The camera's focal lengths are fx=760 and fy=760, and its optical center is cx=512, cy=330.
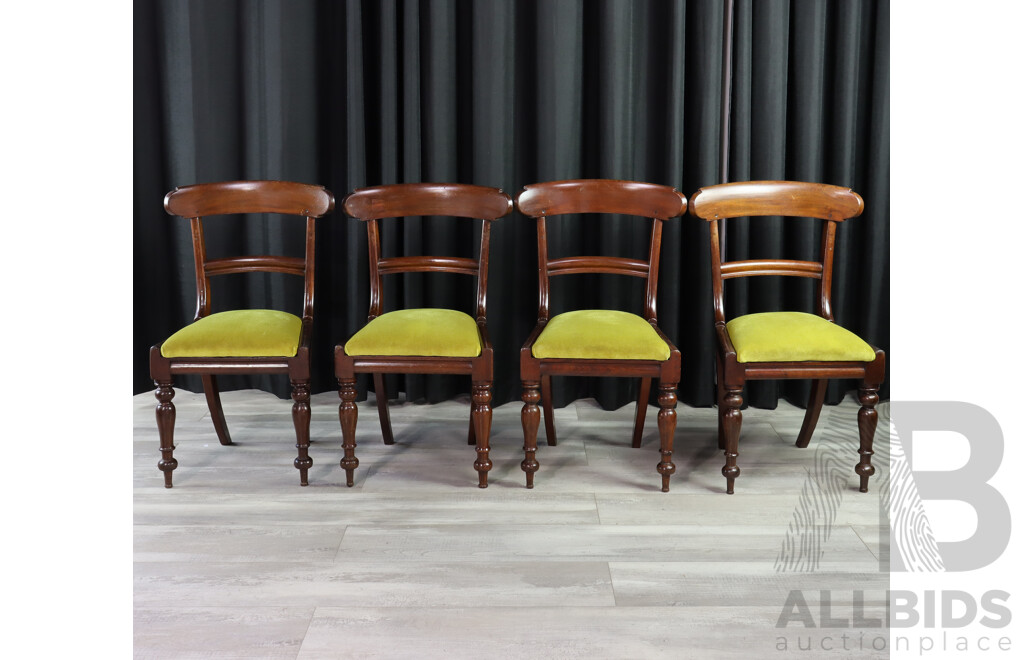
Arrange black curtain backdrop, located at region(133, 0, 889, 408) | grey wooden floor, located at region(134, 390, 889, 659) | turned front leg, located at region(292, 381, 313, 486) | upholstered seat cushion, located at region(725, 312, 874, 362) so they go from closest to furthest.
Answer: grey wooden floor, located at region(134, 390, 889, 659), upholstered seat cushion, located at region(725, 312, 874, 362), turned front leg, located at region(292, 381, 313, 486), black curtain backdrop, located at region(133, 0, 889, 408)

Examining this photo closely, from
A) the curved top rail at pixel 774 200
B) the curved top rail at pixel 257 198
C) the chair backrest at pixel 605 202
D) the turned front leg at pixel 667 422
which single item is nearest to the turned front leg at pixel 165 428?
the curved top rail at pixel 257 198

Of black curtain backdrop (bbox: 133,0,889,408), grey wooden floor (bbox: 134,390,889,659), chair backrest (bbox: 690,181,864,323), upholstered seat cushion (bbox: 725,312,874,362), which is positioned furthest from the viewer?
black curtain backdrop (bbox: 133,0,889,408)

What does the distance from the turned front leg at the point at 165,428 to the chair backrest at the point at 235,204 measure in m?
0.33

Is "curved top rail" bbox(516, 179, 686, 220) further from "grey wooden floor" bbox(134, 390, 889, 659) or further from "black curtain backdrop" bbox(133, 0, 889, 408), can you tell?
"grey wooden floor" bbox(134, 390, 889, 659)

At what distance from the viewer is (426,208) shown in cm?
262

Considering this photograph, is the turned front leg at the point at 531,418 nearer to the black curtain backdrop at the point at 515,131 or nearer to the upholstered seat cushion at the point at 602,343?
the upholstered seat cushion at the point at 602,343

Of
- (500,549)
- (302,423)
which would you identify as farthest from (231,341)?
(500,549)

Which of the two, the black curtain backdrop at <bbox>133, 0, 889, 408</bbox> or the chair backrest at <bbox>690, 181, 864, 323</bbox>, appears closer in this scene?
the chair backrest at <bbox>690, 181, 864, 323</bbox>

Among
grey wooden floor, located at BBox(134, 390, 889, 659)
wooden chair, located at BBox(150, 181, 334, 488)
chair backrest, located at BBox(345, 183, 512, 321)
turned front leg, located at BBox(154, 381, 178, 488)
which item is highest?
chair backrest, located at BBox(345, 183, 512, 321)

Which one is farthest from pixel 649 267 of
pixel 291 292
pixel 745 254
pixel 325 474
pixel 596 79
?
pixel 291 292

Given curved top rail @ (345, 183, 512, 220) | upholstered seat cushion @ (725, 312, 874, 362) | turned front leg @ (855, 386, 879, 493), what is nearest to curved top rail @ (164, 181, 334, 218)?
curved top rail @ (345, 183, 512, 220)

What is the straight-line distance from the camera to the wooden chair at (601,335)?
2.20 meters

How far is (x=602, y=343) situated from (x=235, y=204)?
133 cm

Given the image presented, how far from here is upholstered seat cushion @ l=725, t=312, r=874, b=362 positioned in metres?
2.19
